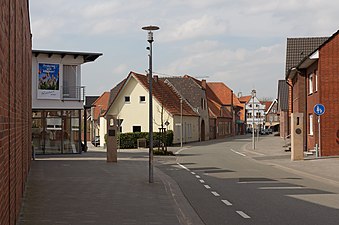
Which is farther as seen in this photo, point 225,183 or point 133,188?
point 225,183

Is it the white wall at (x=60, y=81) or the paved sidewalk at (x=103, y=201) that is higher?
the white wall at (x=60, y=81)

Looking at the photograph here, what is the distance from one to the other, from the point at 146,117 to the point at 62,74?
23.4m

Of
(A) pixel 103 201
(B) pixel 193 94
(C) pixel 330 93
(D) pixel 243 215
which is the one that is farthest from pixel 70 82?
(B) pixel 193 94

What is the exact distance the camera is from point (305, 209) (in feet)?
37.9

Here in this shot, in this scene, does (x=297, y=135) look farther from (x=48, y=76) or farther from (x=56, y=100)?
(x=48, y=76)

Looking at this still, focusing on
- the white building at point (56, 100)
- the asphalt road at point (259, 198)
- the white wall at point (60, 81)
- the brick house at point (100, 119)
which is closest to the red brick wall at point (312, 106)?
the asphalt road at point (259, 198)

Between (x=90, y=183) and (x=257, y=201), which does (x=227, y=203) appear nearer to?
(x=257, y=201)

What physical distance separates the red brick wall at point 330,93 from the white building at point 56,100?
13.9m

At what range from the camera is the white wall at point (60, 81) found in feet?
111

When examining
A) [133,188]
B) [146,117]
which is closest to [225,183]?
[133,188]

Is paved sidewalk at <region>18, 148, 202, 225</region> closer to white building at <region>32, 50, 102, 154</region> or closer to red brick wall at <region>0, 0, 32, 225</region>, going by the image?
red brick wall at <region>0, 0, 32, 225</region>

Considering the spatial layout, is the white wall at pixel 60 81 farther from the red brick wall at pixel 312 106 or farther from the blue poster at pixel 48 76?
the red brick wall at pixel 312 106

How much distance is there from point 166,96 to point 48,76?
27.7 meters

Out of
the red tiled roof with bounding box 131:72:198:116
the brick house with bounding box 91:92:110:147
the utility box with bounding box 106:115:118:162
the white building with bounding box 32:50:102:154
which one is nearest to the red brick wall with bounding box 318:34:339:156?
the utility box with bounding box 106:115:118:162
